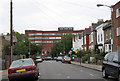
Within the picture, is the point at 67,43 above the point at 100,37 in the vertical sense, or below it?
above

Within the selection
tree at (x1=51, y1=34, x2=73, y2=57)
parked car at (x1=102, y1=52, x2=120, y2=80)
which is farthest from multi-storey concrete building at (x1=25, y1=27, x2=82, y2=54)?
parked car at (x1=102, y1=52, x2=120, y2=80)

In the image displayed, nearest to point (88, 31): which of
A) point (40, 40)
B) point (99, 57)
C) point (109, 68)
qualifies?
point (99, 57)

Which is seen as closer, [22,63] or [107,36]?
[22,63]

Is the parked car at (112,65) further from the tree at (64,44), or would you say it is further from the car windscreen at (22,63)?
the tree at (64,44)

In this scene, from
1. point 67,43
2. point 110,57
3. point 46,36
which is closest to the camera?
point 110,57

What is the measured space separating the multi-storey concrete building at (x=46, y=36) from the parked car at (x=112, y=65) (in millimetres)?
131009

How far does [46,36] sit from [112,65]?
5359 inches

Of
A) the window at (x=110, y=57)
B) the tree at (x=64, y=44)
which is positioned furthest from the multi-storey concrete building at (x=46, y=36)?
the window at (x=110, y=57)

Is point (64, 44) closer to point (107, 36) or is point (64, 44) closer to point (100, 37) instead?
point (100, 37)

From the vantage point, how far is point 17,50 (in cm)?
5538

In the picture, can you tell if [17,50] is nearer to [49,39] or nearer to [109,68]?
[109,68]

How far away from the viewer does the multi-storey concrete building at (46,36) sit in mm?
148000

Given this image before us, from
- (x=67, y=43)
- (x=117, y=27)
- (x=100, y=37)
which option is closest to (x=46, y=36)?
(x=67, y=43)

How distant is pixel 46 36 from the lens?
15075cm
